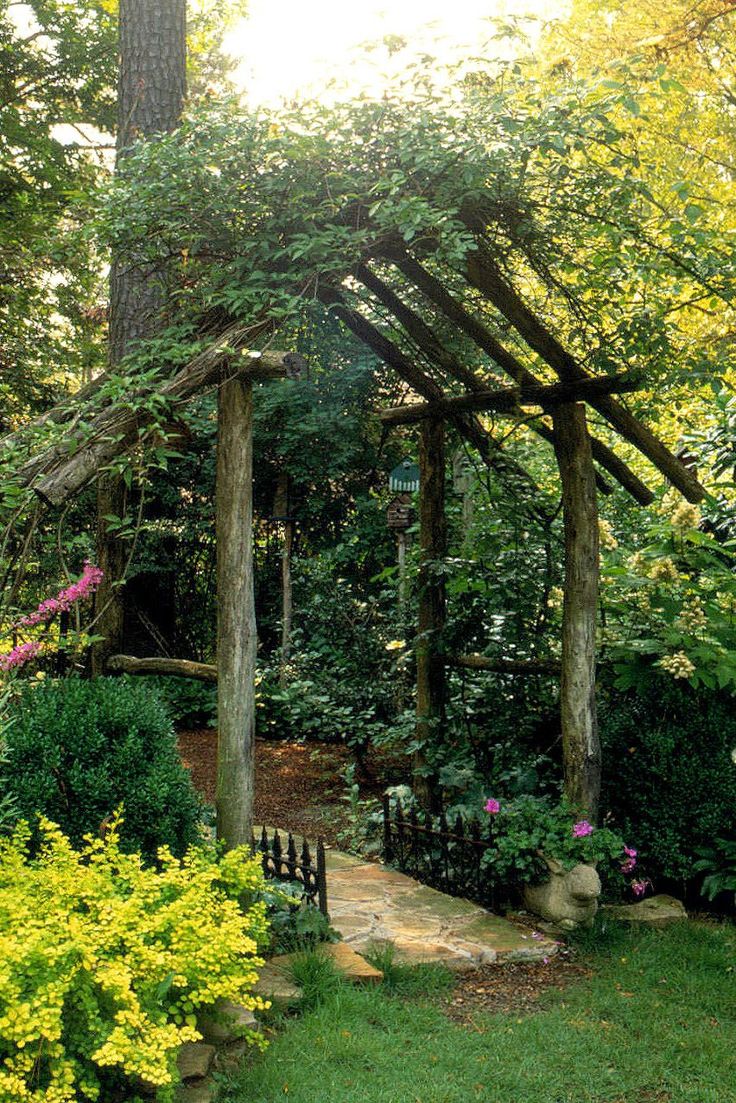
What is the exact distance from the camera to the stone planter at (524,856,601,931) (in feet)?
15.4

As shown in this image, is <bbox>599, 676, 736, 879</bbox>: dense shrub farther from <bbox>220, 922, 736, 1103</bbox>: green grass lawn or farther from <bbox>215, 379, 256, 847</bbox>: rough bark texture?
<bbox>215, 379, 256, 847</bbox>: rough bark texture

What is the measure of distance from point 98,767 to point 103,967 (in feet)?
2.89

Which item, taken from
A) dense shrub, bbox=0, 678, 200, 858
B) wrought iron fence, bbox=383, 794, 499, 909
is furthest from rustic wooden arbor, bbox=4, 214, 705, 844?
wrought iron fence, bbox=383, 794, 499, 909

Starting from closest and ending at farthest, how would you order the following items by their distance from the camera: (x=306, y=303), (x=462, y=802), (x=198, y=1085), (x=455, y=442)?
(x=198, y=1085) → (x=306, y=303) → (x=462, y=802) → (x=455, y=442)

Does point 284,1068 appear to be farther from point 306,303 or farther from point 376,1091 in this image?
point 306,303

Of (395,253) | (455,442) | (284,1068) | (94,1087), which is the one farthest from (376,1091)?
(455,442)

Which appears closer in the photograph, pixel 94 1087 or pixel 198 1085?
pixel 94 1087

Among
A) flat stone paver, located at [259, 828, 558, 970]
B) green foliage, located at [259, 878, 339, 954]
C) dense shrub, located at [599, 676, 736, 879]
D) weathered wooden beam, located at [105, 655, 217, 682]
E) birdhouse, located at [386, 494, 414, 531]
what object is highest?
birdhouse, located at [386, 494, 414, 531]

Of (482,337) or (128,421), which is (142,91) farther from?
(128,421)

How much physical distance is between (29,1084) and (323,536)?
27.0 ft

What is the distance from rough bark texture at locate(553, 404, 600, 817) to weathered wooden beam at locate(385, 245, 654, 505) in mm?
238

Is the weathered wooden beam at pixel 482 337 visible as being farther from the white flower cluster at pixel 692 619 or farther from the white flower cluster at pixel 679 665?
the white flower cluster at pixel 679 665

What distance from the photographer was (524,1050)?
141 inches

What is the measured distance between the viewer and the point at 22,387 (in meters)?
8.87
